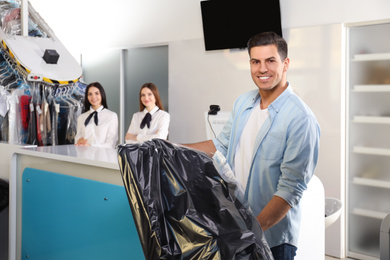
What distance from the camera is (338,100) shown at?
168 inches

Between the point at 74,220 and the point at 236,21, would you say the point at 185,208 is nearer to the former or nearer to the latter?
the point at 74,220

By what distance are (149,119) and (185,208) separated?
3592 millimetres

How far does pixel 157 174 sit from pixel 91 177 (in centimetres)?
131

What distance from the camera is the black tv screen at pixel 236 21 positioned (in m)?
4.69

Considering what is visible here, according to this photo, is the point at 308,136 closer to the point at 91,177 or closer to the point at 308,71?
the point at 91,177

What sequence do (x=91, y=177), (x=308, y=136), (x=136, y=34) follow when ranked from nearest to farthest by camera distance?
(x=308, y=136) → (x=91, y=177) → (x=136, y=34)

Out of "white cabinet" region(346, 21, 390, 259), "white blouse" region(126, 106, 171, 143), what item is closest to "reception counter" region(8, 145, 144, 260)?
"white blouse" region(126, 106, 171, 143)

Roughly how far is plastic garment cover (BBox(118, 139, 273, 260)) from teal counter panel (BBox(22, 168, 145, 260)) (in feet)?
3.13

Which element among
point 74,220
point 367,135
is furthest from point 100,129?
point 367,135

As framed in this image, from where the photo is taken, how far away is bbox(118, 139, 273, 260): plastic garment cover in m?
1.14

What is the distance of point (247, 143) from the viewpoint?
69.8 inches

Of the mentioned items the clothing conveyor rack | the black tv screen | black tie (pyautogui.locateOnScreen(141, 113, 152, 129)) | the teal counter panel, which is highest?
the black tv screen

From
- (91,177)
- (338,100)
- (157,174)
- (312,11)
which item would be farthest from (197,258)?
(312,11)

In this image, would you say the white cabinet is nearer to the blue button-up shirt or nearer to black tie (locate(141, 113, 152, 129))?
black tie (locate(141, 113, 152, 129))
